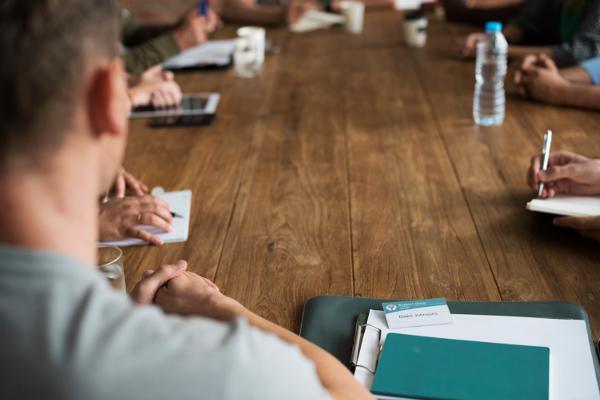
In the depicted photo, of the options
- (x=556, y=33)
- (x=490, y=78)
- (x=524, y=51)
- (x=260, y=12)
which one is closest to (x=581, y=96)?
(x=490, y=78)

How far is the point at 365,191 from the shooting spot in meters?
1.17

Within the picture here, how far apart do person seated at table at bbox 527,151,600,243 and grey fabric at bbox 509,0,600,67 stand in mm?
893

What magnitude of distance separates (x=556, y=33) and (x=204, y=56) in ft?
4.81

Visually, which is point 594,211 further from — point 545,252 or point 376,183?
point 376,183

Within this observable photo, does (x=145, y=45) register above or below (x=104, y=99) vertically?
below

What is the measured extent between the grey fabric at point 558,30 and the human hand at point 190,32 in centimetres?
137

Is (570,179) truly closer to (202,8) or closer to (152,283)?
(152,283)

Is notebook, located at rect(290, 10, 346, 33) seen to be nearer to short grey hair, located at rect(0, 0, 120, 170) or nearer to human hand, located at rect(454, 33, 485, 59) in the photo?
Answer: human hand, located at rect(454, 33, 485, 59)

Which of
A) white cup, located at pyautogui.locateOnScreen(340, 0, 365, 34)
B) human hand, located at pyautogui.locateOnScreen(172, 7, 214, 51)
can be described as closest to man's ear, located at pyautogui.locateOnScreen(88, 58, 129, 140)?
human hand, located at pyautogui.locateOnScreen(172, 7, 214, 51)

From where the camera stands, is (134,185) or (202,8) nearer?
(134,185)

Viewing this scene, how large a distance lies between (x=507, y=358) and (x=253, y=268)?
45 cm

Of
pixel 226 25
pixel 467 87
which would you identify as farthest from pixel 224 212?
pixel 226 25

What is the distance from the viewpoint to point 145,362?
0.37m

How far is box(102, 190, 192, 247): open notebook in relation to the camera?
3.33 ft
